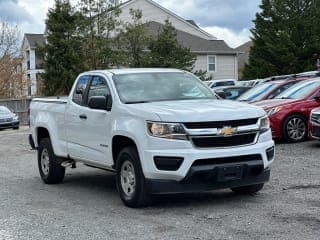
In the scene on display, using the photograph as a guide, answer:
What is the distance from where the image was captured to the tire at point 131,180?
7.43 metres

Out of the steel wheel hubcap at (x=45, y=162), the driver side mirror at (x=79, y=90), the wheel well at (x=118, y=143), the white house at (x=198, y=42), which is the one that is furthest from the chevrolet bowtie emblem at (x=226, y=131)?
the white house at (x=198, y=42)

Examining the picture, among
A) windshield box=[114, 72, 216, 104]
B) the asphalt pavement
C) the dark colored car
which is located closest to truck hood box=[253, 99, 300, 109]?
the asphalt pavement

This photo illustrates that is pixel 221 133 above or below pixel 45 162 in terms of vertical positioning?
above

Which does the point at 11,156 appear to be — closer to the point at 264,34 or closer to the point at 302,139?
the point at 302,139

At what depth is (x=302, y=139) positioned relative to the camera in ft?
45.3

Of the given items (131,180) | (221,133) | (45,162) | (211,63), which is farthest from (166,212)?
(211,63)

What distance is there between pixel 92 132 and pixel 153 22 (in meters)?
44.1

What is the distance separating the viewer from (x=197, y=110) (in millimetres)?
7336

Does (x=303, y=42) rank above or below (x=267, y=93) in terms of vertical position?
above

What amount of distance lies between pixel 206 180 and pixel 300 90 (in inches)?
319

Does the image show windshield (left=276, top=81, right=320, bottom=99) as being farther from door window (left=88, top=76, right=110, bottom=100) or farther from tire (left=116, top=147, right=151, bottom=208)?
tire (left=116, top=147, right=151, bottom=208)

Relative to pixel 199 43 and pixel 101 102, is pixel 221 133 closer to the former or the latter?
pixel 101 102

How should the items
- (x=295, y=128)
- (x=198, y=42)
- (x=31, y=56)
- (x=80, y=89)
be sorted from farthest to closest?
(x=31, y=56) → (x=198, y=42) → (x=295, y=128) → (x=80, y=89)

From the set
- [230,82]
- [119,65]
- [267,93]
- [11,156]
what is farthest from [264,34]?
[11,156]
